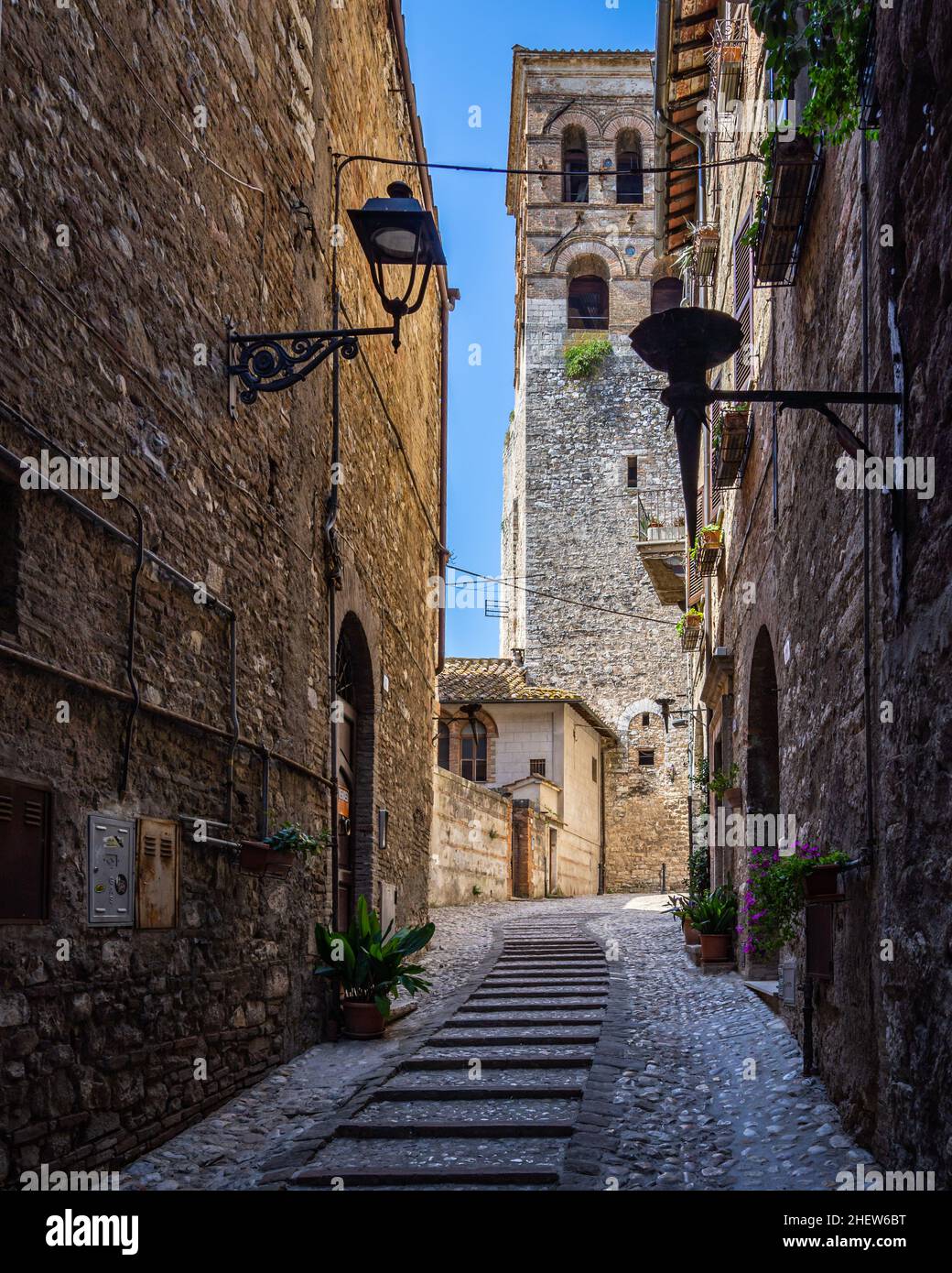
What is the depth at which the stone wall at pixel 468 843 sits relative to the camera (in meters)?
18.2

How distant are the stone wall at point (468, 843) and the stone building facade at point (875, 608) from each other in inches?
420

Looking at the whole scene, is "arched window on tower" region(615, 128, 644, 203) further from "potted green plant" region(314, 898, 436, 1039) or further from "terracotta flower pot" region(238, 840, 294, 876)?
"terracotta flower pot" region(238, 840, 294, 876)

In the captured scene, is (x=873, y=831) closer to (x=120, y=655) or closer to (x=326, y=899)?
(x=120, y=655)

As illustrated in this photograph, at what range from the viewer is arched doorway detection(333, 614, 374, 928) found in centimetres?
1030

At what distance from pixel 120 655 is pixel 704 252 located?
392 inches

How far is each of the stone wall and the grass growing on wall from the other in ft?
45.9

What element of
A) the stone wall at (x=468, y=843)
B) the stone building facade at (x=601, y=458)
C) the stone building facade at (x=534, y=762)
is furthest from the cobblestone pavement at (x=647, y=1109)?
the stone building facade at (x=601, y=458)

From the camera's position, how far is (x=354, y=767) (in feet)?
35.8

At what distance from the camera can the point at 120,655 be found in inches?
198

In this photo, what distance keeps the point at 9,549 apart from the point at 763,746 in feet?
21.4

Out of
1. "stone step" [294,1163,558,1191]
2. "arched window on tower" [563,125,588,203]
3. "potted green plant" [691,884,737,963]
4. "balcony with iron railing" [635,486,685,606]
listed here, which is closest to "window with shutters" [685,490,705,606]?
"balcony with iron railing" [635,486,685,606]

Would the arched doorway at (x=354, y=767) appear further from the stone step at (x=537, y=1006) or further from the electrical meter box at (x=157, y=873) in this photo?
the electrical meter box at (x=157, y=873)

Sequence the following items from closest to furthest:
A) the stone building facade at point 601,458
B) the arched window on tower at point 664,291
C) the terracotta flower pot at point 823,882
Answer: the terracotta flower pot at point 823,882
the stone building facade at point 601,458
the arched window on tower at point 664,291

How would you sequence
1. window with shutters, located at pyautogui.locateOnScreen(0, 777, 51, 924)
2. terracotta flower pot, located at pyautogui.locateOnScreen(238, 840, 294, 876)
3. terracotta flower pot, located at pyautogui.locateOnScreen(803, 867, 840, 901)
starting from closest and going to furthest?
window with shutters, located at pyautogui.locateOnScreen(0, 777, 51, 924), terracotta flower pot, located at pyautogui.locateOnScreen(803, 867, 840, 901), terracotta flower pot, located at pyautogui.locateOnScreen(238, 840, 294, 876)
